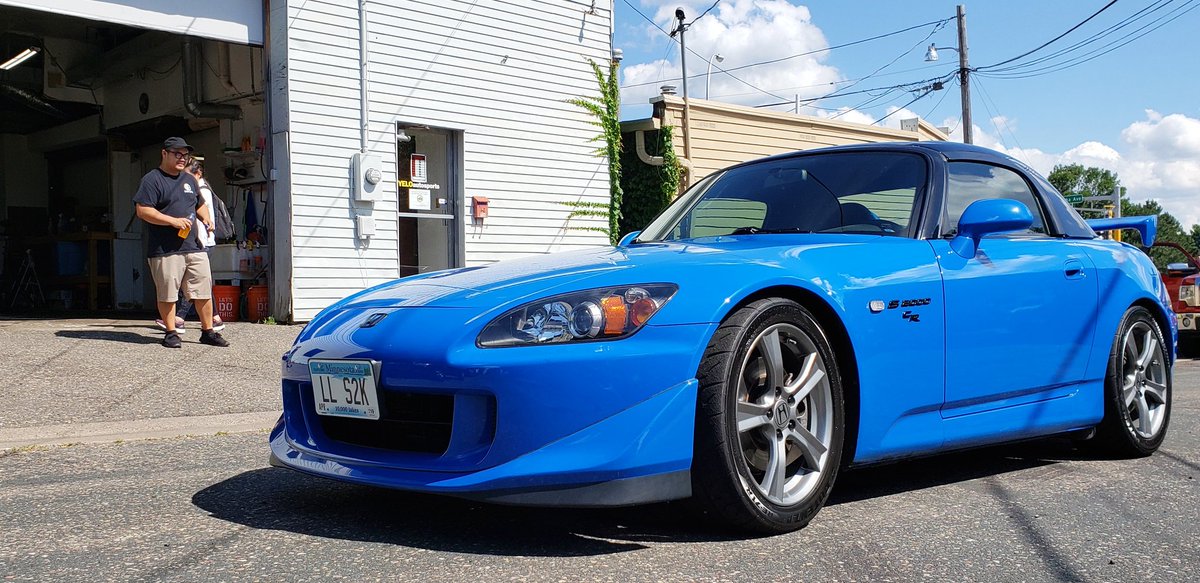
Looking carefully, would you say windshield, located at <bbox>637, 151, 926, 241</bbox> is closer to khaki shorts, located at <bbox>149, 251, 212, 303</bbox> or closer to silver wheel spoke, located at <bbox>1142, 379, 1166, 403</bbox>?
silver wheel spoke, located at <bbox>1142, 379, 1166, 403</bbox>

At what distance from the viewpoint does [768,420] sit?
3.31 metres

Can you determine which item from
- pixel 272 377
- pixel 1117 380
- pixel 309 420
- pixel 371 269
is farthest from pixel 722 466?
pixel 371 269

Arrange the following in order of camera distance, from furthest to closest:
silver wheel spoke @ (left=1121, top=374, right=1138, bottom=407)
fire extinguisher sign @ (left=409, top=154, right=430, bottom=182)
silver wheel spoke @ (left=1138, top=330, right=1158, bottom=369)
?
fire extinguisher sign @ (left=409, top=154, right=430, bottom=182), silver wheel spoke @ (left=1138, top=330, right=1158, bottom=369), silver wheel spoke @ (left=1121, top=374, right=1138, bottom=407)

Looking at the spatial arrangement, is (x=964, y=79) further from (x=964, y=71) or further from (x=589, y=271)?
(x=589, y=271)

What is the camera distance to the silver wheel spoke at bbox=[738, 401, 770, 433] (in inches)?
127

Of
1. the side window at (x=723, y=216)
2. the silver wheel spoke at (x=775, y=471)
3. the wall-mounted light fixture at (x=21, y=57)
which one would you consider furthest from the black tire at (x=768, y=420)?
the wall-mounted light fixture at (x=21, y=57)

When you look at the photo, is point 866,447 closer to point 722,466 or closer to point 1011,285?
point 722,466

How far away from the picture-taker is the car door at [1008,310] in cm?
395

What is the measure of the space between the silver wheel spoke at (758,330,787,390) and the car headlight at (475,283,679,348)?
0.38 meters

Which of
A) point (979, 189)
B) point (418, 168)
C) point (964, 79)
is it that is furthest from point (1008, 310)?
point (964, 79)

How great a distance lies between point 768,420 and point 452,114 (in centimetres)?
1021

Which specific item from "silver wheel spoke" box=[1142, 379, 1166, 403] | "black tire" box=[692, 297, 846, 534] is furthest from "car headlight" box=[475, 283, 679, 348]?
"silver wheel spoke" box=[1142, 379, 1166, 403]

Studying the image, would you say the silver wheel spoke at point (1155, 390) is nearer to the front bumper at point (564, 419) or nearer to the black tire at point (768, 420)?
the black tire at point (768, 420)

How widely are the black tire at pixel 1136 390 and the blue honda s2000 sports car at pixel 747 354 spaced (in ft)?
0.06
